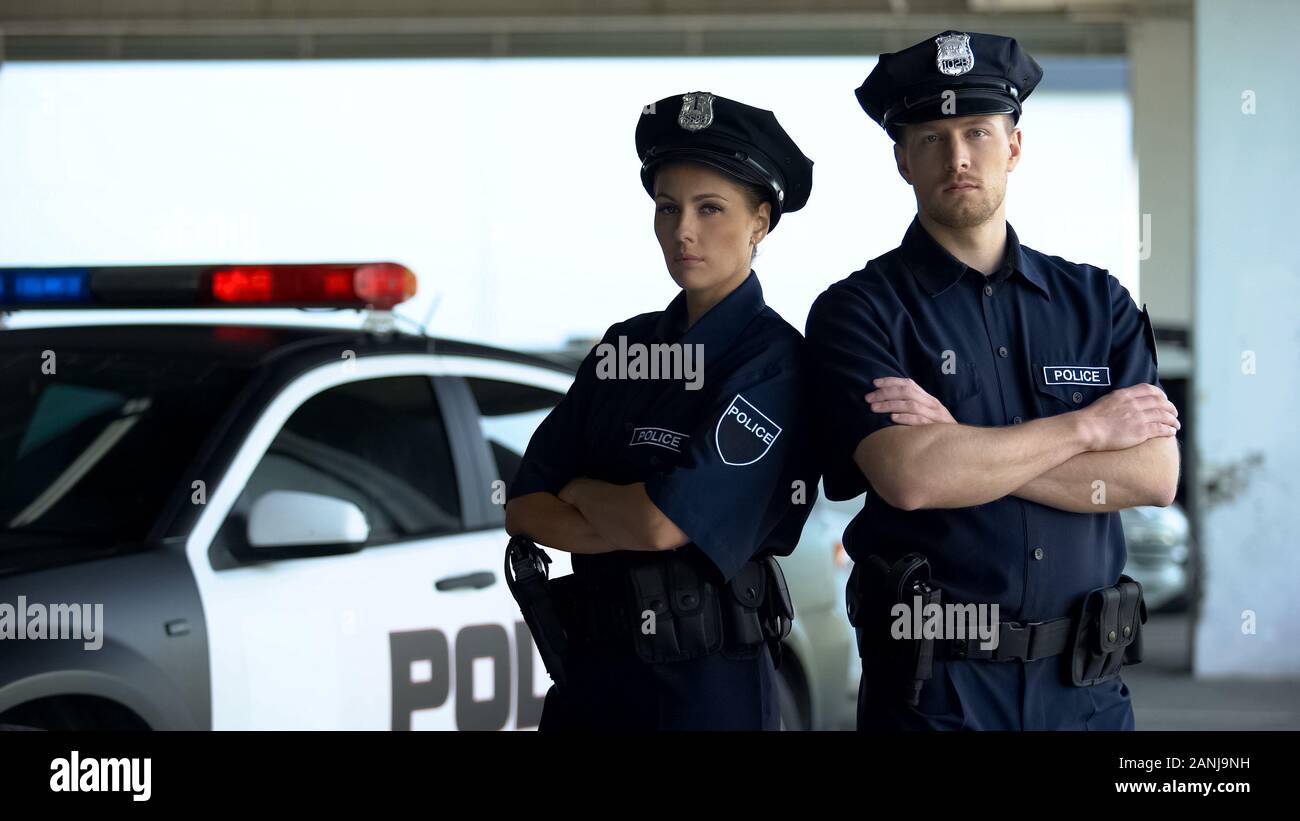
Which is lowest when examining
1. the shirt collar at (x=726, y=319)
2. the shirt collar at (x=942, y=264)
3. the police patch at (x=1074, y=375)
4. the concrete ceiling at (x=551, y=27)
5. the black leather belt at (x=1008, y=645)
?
the black leather belt at (x=1008, y=645)

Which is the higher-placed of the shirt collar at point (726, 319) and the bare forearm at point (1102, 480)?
the shirt collar at point (726, 319)

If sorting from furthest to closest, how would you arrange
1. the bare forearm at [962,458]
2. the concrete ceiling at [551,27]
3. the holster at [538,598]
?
the concrete ceiling at [551,27] < the holster at [538,598] < the bare forearm at [962,458]

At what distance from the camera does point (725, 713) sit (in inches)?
82.5

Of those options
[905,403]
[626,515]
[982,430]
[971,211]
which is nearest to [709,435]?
[626,515]

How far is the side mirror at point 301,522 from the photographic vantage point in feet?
8.77

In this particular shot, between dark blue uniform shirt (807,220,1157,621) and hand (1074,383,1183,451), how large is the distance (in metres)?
0.06

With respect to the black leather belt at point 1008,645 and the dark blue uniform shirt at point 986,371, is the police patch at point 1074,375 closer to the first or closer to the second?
the dark blue uniform shirt at point 986,371

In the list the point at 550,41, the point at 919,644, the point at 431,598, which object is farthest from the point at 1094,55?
the point at 919,644

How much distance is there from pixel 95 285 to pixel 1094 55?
16.6 ft

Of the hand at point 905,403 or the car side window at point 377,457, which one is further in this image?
the car side window at point 377,457

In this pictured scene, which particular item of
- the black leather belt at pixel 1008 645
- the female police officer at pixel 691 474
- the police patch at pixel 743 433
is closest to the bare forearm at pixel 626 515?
the female police officer at pixel 691 474

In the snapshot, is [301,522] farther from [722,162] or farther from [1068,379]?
[1068,379]

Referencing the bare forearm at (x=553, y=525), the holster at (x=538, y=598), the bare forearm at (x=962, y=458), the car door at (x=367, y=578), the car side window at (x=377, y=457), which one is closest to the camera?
the bare forearm at (x=962, y=458)
